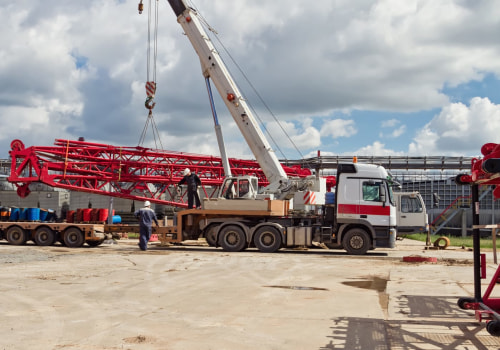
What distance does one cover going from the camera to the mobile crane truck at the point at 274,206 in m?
18.9

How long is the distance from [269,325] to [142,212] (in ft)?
44.7

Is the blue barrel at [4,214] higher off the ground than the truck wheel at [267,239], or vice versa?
the blue barrel at [4,214]

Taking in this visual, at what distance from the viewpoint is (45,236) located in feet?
71.9

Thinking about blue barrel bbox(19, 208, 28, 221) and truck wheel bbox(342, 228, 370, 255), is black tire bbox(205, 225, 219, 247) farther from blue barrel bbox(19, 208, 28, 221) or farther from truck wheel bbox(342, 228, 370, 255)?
blue barrel bbox(19, 208, 28, 221)

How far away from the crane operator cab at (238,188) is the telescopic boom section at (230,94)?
1066mm

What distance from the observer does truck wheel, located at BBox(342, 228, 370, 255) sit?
19062 mm

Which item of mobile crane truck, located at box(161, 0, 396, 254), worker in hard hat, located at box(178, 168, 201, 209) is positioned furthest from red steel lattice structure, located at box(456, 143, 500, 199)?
worker in hard hat, located at box(178, 168, 201, 209)

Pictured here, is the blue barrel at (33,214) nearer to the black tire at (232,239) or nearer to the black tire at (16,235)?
the black tire at (16,235)

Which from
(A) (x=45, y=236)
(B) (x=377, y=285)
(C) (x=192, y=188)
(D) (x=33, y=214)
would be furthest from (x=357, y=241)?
(D) (x=33, y=214)

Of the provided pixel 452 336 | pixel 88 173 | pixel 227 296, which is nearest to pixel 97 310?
pixel 227 296

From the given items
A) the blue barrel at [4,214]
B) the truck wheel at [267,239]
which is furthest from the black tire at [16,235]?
the truck wheel at [267,239]

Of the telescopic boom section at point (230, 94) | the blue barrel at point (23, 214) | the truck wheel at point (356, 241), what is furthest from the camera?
the blue barrel at point (23, 214)

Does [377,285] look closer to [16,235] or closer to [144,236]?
[144,236]

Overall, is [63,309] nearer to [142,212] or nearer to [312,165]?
[142,212]
